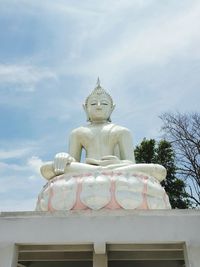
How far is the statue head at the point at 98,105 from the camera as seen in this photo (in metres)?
5.64

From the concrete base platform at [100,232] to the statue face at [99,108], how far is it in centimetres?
274

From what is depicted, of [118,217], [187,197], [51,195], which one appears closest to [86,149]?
[51,195]

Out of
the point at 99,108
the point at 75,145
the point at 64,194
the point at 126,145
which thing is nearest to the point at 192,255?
the point at 64,194

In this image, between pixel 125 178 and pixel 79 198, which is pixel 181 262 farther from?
pixel 79 198

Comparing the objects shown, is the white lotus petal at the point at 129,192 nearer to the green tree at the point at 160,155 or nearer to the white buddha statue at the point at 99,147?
the white buddha statue at the point at 99,147

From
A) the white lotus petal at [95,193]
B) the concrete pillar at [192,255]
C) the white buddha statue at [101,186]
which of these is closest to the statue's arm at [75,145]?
the white buddha statue at [101,186]

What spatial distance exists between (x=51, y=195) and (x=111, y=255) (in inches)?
39.3

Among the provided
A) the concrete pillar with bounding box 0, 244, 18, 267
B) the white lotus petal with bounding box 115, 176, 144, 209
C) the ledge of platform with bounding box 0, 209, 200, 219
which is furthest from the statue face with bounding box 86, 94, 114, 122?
the concrete pillar with bounding box 0, 244, 18, 267

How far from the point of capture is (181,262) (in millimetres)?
3908

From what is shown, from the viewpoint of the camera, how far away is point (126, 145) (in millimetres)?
5039

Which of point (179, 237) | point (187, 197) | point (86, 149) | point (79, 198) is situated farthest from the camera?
point (187, 197)

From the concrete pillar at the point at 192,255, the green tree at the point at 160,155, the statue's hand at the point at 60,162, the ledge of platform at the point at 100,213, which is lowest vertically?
the concrete pillar at the point at 192,255

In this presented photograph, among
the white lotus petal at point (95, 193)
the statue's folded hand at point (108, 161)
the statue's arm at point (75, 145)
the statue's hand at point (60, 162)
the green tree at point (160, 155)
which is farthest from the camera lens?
the green tree at point (160, 155)

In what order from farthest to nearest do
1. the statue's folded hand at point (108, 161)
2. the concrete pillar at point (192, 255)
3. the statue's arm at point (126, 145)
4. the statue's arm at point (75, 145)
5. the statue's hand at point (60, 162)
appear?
the statue's arm at point (75, 145) < the statue's arm at point (126, 145) < the statue's folded hand at point (108, 161) < the statue's hand at point (60, 162) < the concrete pillar at point (192, 255)
